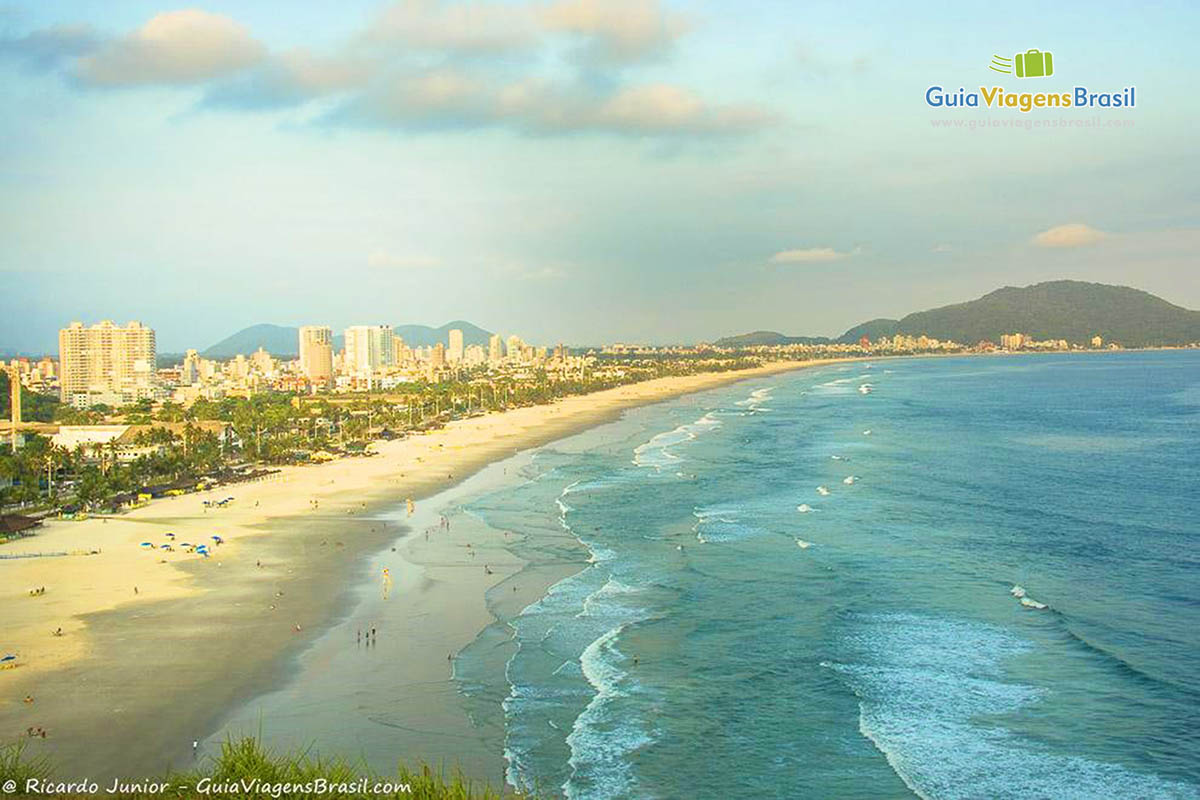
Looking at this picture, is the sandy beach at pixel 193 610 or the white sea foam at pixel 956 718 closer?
the white sea foam at pixel 956 718

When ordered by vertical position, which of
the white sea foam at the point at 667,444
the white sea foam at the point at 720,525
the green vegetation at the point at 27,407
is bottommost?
the white sea foam at the point at 720,525

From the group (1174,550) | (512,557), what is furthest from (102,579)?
(1174,550)

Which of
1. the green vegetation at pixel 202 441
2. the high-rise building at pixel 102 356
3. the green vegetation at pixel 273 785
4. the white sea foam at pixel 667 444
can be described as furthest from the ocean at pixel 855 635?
the high-rise building at pixel 102 356

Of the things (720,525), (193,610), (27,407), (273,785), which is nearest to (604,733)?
(273,785)

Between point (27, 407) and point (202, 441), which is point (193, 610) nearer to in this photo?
point (202, 441)

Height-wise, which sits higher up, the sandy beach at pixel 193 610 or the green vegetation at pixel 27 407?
the green vegetation at pixel 27 407

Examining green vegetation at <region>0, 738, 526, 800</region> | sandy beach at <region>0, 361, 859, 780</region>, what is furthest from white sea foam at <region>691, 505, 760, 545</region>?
green vegetation at <region>0, 738, 526, 800</region>

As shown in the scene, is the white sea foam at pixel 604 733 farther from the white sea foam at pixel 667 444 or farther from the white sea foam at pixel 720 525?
the white sea foam at pixel 667 444

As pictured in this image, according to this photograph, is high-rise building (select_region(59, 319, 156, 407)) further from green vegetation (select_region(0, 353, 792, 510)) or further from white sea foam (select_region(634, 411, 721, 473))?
white sea foam (select_region(634, 411, 721, 473))
